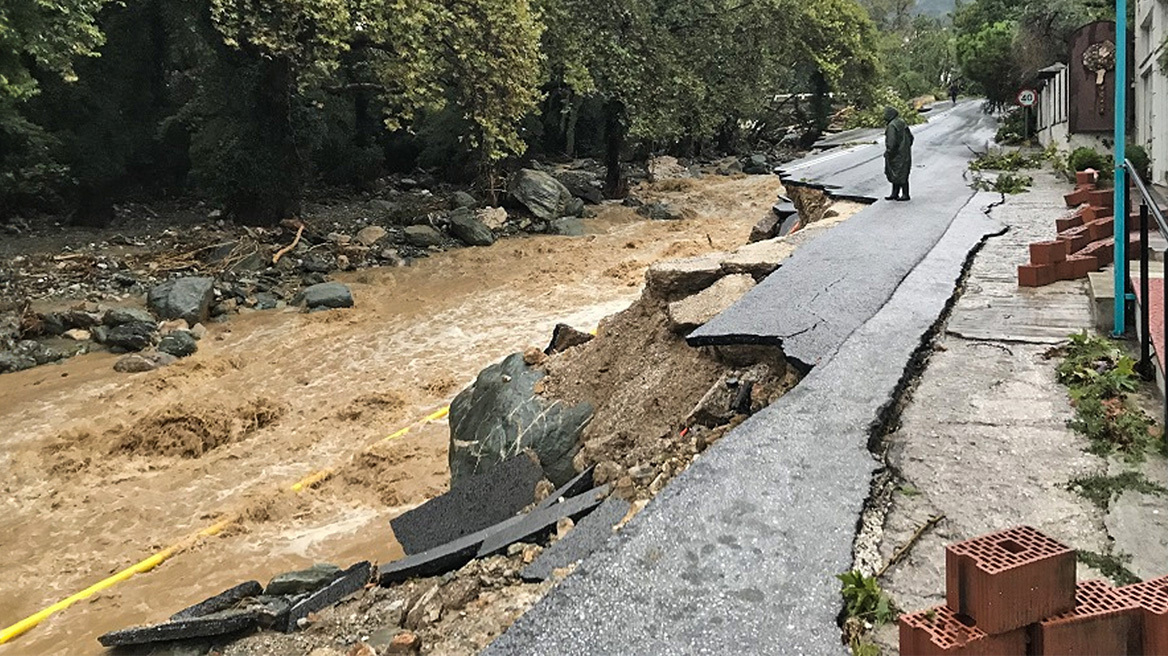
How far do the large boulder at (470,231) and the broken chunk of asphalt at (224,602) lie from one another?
16.7 meters

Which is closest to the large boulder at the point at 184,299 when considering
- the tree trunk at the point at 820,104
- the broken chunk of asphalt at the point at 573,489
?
the broken chunk of asphalt at the point at 573,489

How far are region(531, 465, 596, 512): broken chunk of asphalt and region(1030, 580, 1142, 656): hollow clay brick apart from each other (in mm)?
3473

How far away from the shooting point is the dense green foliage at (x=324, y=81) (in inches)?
762

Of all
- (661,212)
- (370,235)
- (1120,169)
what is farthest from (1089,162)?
(370,235)

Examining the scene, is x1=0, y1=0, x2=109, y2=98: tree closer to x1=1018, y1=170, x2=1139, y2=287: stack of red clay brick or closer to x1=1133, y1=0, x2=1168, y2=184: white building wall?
x1=1018, y1=170, x2=1139, y2=287: stack of red clay brick

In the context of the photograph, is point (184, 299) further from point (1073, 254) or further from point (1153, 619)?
point (1153, 619)

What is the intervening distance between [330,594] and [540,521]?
5.02ft

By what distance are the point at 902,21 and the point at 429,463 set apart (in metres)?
91.5

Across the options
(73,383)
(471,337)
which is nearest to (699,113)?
(471,337)

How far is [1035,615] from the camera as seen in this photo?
2357 mm

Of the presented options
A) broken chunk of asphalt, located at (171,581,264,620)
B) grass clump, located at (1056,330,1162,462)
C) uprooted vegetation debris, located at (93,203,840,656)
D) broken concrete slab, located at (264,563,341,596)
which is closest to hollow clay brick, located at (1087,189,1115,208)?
uprooted vegetation debris, located at (93,203,840,656)

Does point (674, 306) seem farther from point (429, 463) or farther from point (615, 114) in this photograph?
point (615, 114)

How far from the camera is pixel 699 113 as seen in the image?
28.6 m

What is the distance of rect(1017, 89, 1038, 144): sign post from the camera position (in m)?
24.3
